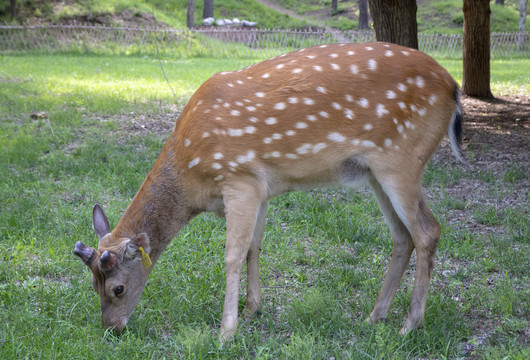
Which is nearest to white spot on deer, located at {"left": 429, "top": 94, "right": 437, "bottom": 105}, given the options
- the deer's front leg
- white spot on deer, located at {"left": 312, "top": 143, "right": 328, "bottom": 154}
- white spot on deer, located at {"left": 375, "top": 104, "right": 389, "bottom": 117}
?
white spot on deer, located at {"left": 375, "top": 104, "right": 389, "bottom": 117}

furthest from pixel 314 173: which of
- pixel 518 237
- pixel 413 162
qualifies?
pixel 518 237

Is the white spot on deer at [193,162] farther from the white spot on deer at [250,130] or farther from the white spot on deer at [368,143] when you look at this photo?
the white spot on deer at [368,143]

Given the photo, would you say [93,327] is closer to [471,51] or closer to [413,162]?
[413,162]

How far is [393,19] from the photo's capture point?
837 centimetres

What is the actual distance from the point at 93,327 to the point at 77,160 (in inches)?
154

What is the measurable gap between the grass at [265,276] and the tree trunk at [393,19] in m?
2.52

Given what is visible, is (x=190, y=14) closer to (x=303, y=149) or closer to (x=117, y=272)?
(x=303, y=149)

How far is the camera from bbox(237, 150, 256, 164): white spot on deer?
3.58 metres

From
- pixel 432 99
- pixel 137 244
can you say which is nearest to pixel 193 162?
pixel 137 244

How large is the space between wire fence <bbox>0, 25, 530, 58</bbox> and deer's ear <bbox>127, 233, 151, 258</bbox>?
65.8 feet

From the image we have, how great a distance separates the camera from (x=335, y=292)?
4.06m

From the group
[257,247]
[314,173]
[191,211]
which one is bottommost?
[257,247]

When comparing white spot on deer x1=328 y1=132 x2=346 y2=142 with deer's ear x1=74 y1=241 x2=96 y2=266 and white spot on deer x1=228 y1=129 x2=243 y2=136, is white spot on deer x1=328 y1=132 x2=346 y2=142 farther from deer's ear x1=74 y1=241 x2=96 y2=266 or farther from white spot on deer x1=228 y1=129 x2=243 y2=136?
deer's ear x1=74 y1=241 x2=96 y2=266

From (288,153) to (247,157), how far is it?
0.27m
